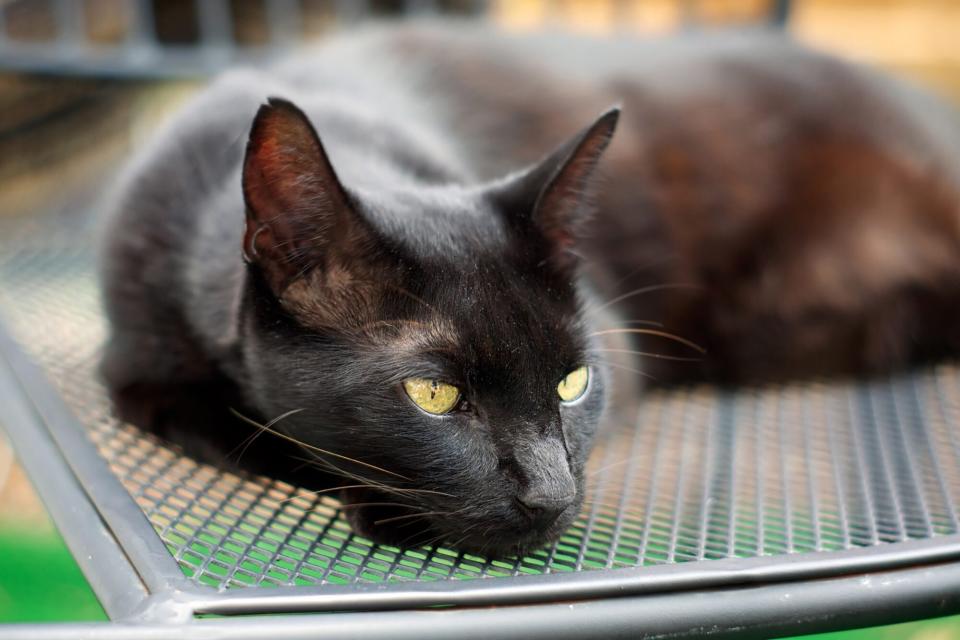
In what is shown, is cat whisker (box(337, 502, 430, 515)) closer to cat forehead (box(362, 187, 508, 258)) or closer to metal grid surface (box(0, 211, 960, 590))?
metal grid surface (box(0, 211, 960, 590))

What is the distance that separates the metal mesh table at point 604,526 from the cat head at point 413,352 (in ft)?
0.21

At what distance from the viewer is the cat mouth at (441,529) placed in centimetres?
96

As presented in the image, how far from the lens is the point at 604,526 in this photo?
106cm

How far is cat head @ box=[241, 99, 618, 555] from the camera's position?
38.0 inches

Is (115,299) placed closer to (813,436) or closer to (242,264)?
(242,264)

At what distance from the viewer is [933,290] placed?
1.88 meters

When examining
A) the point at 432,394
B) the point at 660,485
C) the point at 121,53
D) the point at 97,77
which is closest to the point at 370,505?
the point at 432,394

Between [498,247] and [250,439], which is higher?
[498,247]

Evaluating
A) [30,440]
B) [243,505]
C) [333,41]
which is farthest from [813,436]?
[333,41]

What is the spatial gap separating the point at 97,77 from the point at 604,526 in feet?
6.41

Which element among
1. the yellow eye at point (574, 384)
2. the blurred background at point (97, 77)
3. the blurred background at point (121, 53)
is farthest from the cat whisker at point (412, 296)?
the blurred background at point (121, 53)

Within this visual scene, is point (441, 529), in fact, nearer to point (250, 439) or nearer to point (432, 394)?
point (432, 394)

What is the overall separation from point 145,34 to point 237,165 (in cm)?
133

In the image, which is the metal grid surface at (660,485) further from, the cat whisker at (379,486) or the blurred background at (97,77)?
the blurred background at (97,77)
